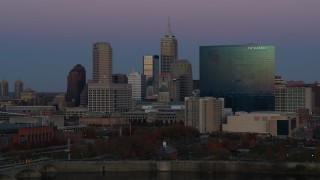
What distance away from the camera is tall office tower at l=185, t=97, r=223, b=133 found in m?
82.8

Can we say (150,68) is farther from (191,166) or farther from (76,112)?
(191,166)

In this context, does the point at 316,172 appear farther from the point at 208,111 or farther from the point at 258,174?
the point at 208,111

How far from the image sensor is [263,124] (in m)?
82.9

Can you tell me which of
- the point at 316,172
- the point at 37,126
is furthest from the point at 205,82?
the point at 316,172

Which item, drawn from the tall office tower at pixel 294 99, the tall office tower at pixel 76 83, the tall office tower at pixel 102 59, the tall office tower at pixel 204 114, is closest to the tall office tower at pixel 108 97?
the tall office tower at pixel 102 59

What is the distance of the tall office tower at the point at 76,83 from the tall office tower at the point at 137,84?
12.9 meters

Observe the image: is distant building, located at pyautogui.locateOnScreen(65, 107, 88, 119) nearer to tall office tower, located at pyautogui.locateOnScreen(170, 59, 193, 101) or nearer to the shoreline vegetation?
tall office tower, located at pyautogui.locateOnScreen(170, 59, 193, 101)

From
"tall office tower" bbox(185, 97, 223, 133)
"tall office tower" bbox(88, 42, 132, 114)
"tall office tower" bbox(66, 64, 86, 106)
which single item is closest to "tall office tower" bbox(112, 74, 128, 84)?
"tall office tower" bbox(66, 64, 86, 106)

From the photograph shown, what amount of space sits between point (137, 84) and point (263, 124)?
8562 cm

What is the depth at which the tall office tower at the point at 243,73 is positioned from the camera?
111 m

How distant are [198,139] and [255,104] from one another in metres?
42.8

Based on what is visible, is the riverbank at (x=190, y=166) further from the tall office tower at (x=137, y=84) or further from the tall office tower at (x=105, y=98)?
the tall office tower at (x=137, y=84)

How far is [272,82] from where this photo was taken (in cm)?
11288

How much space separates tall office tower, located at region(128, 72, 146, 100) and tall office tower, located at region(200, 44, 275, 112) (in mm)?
53746
